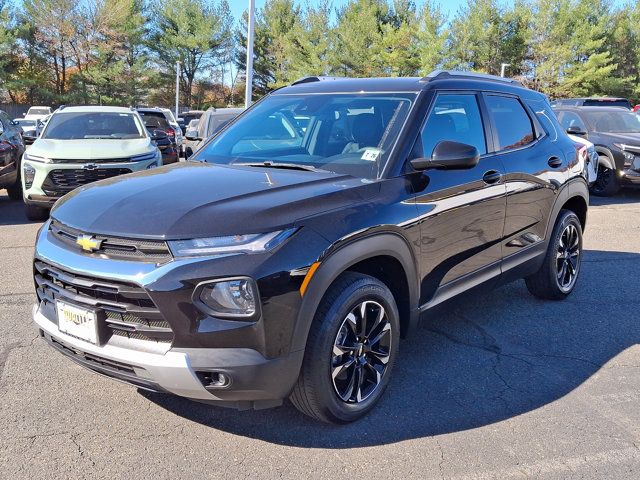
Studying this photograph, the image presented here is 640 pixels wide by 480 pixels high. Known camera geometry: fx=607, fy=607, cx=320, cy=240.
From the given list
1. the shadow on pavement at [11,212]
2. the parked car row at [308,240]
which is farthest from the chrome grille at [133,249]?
the shadow on pavement at [11,212]

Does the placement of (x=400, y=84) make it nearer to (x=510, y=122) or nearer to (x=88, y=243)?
(x=510, y=122)

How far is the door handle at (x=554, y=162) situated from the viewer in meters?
4.83

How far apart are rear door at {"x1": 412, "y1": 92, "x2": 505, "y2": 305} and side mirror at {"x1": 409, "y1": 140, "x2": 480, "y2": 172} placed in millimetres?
110

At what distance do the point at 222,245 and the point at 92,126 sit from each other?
7730 mm

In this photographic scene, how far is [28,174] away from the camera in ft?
26.7

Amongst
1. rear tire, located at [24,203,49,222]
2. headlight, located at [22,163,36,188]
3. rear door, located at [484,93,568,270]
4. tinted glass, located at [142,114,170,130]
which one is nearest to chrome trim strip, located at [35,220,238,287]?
rear door, located at [484,93,568,270]

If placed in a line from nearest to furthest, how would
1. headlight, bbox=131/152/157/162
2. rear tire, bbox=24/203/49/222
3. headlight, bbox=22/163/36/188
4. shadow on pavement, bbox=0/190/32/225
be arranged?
headlight, bbox=22/163/36/188 → headlight, bbox=131/152/157/162 → rear tire, bbox=24/203/49/222 → shadow on pavement, bbox=0/190/32/225

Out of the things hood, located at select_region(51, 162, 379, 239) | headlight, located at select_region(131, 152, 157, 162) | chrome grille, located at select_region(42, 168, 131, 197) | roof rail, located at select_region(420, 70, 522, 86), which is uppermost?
roof rail, located at select_region(420, 70, 522, 86)

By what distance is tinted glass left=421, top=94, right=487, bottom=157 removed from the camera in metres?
3.72

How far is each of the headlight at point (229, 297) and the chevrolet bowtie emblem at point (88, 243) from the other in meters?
0.57

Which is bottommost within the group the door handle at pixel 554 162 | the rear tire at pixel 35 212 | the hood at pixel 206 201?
the rear tire at pixel 35 212

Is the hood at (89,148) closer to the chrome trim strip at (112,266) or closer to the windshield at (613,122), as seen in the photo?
the chrome trim strip at (112,266)

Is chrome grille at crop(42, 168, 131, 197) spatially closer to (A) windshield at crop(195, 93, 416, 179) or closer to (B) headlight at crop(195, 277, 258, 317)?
(A) windshield at crop(195, 93, 416, 179)

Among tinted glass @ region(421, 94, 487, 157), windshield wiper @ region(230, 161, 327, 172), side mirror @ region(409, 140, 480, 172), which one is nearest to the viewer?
side mirror @ region(409, 140, 480, 172)
